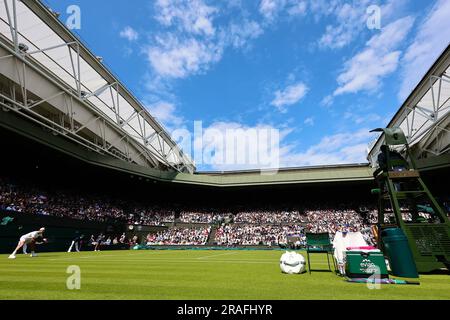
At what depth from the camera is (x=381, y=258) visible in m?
5.72

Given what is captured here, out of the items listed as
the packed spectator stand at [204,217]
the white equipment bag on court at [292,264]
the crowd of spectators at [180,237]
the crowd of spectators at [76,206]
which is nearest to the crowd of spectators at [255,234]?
the packed spectator stand at [204,217]

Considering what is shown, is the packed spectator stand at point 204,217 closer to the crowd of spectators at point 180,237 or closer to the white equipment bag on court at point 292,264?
the crowd of spectators at point 180,237

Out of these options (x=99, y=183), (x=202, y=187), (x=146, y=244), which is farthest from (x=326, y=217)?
(x=99, y=183)

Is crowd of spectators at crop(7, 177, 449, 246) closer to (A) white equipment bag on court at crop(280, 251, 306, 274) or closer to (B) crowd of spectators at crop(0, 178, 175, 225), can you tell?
(B) crowd of spectators at crop(0, 178, 175, 225)

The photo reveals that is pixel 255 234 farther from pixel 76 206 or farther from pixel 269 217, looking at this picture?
pixel 76 206

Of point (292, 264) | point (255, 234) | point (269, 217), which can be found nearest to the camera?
point (292, 264)

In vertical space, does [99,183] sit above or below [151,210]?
above

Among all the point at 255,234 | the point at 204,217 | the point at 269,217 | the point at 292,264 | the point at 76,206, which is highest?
the point at 76,206

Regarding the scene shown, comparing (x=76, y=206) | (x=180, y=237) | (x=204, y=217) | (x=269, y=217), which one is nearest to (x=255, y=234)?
(x=269, y=217)

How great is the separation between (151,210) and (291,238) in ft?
74.8

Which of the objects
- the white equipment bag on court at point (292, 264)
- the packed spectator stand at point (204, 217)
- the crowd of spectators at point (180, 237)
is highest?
the packed spectator stand at point (204, 217)

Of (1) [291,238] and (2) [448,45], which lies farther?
(1) [291,238]
